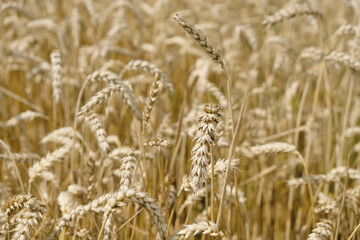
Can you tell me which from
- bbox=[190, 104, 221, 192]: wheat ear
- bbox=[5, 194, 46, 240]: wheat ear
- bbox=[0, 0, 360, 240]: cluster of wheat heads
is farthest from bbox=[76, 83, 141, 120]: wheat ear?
bbox=[190, 104, 221, 192]: wheat ear

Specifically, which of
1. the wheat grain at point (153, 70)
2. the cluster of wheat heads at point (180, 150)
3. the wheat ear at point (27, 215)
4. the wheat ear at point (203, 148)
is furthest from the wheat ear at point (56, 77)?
the wheat ear at point (203, 148)

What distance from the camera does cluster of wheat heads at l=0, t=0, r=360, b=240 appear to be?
131cm

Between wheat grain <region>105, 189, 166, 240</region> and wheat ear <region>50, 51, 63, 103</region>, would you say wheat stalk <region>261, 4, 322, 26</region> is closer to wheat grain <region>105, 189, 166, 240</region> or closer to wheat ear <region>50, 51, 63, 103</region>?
wheat ear <region>50, 51, 63, 103</region>

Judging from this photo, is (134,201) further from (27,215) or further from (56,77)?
(56,77)

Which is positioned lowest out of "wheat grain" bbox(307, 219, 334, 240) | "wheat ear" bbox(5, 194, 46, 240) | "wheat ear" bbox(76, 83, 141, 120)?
"wheat grain" bbox(307, 219, 334, 240)

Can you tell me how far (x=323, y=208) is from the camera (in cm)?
165

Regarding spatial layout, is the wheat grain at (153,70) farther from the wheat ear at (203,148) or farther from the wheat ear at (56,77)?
the wheat ear at (203,148)

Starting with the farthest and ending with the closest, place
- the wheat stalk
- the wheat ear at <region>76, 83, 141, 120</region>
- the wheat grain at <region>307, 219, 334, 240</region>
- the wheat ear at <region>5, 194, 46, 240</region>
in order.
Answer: the wheat stalk
the wheat ear at <region>76, 83, 141, 120</region>
the wheat grain at <region>307, 219, 334, 240</region>
the wheat ear at <region>5, 194, 46, 240</region>

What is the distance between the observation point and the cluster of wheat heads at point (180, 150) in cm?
131

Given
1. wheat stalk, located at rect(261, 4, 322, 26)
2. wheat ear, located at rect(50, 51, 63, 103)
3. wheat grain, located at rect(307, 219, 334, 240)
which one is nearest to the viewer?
wheat grain, located at rect(307, 219, 334, 240)

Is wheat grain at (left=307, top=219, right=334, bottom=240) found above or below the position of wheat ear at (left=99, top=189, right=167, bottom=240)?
below

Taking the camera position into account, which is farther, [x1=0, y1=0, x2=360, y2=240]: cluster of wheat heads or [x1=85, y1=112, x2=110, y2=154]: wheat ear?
[x1=85, y1=112, x2=110, y2=154]: wheat ear

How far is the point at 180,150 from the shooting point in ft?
8.38

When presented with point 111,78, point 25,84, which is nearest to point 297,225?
point 111,78
